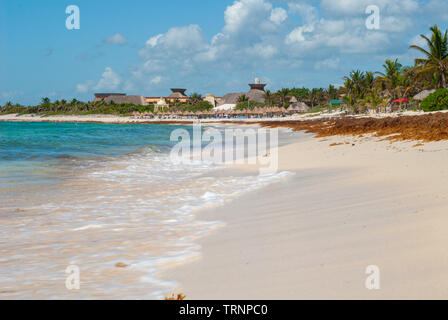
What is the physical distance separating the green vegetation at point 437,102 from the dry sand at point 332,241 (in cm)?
2564

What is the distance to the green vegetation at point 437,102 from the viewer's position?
28.9 metres

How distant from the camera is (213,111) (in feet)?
295

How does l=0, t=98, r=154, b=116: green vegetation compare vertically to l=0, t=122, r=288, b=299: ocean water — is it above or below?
above

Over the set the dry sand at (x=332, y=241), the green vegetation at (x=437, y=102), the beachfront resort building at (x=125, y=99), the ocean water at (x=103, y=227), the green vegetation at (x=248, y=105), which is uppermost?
the beachfront resort building at (x=125, y=99)

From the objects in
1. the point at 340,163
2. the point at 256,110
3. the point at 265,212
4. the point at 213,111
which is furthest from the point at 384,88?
the point at 265,212

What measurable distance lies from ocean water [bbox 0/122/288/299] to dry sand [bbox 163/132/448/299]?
1.14 feet

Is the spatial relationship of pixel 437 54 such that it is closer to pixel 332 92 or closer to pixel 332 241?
pixel 332 241

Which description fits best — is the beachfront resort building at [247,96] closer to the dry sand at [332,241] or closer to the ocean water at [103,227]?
the ocean water at [103,227]

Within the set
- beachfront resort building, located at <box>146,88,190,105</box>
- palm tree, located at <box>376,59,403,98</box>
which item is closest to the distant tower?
beachfront resort building, located at <box>146,88,190,105</box>

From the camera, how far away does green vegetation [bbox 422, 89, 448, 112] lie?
2886 centimetres

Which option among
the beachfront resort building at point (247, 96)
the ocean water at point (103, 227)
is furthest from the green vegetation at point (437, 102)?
the beachfront resort building at point (247, 96)

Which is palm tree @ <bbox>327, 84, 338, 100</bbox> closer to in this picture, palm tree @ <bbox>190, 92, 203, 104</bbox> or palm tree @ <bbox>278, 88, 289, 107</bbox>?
palm tree @ <bbox>278, 88, 289, 107</bbox>
